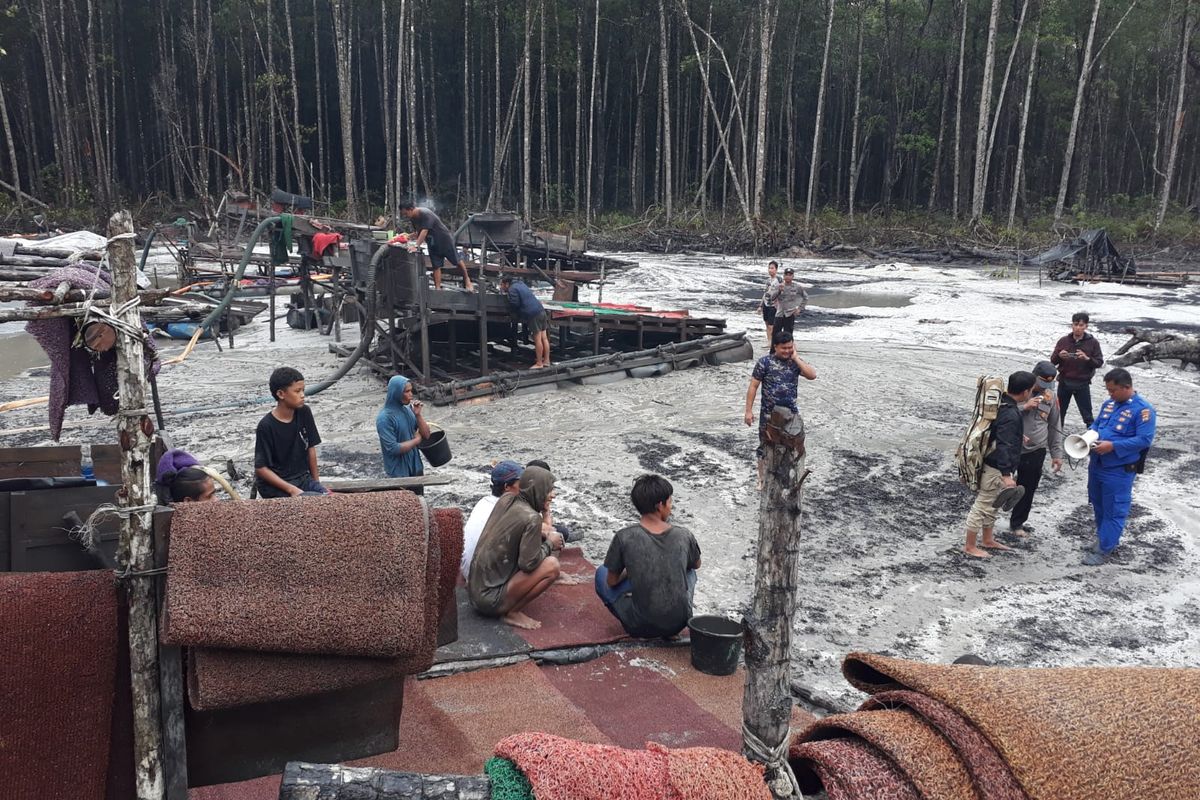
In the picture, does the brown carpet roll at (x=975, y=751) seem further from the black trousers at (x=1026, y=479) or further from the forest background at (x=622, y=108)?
the forest background at (x=622, y=108)

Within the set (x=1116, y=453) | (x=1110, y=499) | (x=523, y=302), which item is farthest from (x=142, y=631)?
(x=523, y=302)

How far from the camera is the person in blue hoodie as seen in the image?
6320mm

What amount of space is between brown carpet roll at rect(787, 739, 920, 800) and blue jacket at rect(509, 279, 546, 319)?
10.0m

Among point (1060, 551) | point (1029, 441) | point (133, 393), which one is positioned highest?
point (133, 393)

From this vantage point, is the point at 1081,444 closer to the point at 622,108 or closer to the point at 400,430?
the point at 400,430

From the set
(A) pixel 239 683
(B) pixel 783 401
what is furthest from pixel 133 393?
(B) pixel 783 401

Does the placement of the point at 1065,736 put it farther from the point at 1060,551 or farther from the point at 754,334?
the point at 754,334

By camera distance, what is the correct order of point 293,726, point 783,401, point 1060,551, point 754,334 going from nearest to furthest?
point 293,726 → point 1060,551 → point 783,401 → point 754,334

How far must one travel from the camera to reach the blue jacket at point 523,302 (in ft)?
38.4

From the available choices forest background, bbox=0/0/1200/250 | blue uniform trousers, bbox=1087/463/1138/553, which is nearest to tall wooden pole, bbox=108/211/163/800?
blue uniform trousers, bbox=1087/463/1138/553

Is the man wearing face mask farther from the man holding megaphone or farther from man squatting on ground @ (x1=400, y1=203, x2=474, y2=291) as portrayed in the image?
man squatting on ground @ (x1=400, y1=203, x2=474, y2=291)

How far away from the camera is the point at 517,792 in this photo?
71.2 inches

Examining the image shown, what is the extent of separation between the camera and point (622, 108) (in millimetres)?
40594

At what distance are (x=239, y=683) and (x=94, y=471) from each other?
2640mm
